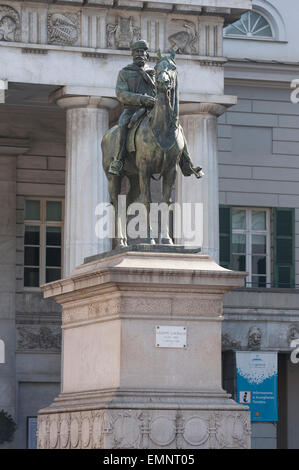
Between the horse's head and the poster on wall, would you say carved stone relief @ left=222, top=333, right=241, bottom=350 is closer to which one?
the poster on wall

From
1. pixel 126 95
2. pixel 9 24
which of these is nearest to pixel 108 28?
pixel 9 24

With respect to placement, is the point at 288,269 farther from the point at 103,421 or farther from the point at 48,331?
the point at 103,421

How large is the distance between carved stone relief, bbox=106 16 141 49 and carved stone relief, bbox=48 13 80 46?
2.79 feet

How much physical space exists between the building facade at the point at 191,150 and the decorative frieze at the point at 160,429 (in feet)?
60.5

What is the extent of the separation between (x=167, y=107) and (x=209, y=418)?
440cm

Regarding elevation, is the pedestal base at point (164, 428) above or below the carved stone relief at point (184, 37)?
below

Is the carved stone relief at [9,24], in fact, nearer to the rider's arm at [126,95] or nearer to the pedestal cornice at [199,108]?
the pedestal cornice at [199,108]

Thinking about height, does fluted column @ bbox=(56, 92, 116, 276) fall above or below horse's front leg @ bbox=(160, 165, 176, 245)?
above

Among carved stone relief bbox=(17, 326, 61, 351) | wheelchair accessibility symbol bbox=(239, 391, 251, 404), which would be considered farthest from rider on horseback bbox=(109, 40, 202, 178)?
carved stone relief bbox=(17, 326, 61, 351)

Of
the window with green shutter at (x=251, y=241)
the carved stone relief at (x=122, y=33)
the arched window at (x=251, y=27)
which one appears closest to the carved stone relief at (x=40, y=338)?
the window with green shutter at (x=251, y=241)

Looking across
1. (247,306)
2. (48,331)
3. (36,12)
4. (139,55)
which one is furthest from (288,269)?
(139,55)

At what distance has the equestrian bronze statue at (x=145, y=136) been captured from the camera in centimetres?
2208

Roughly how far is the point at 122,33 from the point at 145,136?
17801 mm

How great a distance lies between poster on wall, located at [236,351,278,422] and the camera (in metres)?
42.6
